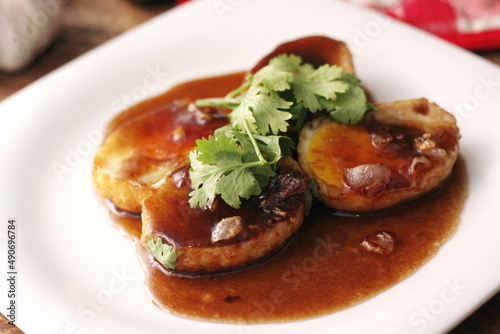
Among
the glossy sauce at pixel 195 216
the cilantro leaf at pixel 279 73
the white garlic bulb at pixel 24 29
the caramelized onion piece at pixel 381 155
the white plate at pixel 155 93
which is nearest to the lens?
the white plate at pixel 155 93

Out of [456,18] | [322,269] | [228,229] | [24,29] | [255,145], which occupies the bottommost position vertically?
[456,18]

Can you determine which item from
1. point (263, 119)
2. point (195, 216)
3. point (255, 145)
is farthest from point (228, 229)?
point (263, 119)

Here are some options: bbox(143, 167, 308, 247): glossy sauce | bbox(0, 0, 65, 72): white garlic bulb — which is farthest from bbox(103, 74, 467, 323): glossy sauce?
bbox(0, 0, 65, 72): white garlic bulb

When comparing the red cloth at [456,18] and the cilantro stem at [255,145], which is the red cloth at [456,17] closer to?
the red cloth at [456,18]

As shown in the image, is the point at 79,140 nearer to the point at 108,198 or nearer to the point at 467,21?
the point at 108,198

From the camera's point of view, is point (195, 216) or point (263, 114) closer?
point (195, 216)

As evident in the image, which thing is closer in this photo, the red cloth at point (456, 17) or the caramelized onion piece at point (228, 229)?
the caramelized onion piece at point (228, 229)

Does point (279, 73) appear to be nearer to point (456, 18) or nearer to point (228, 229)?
point (228, 229)

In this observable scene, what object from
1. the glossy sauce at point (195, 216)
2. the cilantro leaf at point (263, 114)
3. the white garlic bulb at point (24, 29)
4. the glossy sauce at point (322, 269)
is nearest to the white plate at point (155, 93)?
the glossy sauce at point (322, 269)
